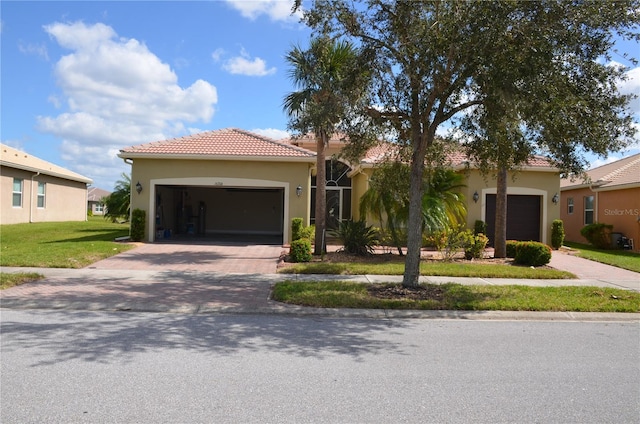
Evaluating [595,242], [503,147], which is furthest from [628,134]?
[595,242]

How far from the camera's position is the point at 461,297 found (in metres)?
9.67

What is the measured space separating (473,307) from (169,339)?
17.6 feet

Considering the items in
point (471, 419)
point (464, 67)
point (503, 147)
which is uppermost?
point (464, 67)

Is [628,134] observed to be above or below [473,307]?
above

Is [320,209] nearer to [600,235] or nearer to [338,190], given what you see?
[338,190]

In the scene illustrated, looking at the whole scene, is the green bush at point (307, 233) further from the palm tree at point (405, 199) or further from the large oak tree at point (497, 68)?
the large oak tree at point (497, 68)

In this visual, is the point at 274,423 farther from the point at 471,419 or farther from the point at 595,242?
the point at 595,242

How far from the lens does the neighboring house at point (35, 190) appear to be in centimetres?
2461

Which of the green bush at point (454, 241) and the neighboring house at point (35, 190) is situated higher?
the neighboring house at point (35, 190)

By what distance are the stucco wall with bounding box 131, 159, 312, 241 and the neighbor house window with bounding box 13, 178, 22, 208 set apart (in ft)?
35.2

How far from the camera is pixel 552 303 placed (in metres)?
9.30

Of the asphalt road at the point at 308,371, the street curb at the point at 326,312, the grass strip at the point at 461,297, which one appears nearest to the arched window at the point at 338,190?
the grass strip at the point at 461,297

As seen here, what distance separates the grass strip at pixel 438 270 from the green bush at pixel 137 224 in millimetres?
7650

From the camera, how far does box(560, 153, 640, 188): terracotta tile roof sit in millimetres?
21125
